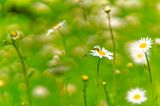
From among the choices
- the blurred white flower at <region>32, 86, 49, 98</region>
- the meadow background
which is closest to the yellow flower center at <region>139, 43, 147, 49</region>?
the meadow background

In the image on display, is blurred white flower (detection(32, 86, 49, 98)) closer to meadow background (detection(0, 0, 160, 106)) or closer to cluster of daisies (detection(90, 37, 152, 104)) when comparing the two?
meadow background (detection(0, 0, 160, 106))

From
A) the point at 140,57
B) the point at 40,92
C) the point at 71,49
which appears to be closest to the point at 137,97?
the point at 140,57

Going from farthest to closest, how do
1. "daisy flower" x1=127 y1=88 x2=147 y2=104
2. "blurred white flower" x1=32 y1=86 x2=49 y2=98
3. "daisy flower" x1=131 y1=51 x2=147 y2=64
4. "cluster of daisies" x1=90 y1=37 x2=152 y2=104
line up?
"blurred white flower" x1=32 y1=86 x2=49 y2=98
"daisy flower" x1=131 y1=51 x2=147 y2=64
"daisy flower" x1=127 y1=88 x2=147 y2=104
"cluster of daisies" x1=90 y1=37 x2=152 y2=104

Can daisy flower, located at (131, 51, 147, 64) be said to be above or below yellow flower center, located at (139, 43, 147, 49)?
above

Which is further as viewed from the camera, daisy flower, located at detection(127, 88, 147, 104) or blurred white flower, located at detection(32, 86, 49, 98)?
blurred white flower, located at detection(32, 86, 49, 98)

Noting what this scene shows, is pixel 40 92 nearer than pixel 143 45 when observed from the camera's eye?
No

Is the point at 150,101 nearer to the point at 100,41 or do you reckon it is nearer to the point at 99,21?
the point at 100,41

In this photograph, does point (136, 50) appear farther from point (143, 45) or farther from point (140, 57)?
point (140, 57)

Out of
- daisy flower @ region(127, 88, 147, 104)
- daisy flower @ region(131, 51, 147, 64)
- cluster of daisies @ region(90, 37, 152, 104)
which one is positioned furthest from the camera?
daisy flower @ region(131, 51, 147, 64)
